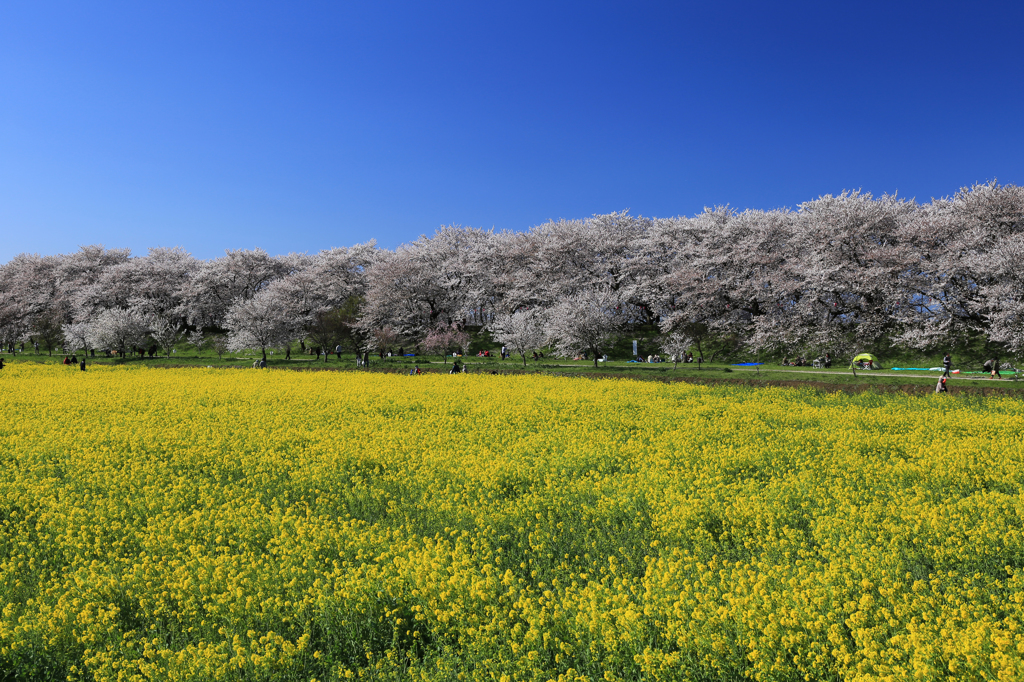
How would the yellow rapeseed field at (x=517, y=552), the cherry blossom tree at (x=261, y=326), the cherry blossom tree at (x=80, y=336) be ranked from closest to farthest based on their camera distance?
the yellow rapeseed field at (x=517, y=552) → the cherry blossom tree at (x=261, y=326) → the cherry blossom tree at (x=80, y=336)

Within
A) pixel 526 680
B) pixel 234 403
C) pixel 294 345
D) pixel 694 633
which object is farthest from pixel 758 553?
pixel 294 345

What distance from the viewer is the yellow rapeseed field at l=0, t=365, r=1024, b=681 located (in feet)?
15.9

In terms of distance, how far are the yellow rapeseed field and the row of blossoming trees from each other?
101 feet

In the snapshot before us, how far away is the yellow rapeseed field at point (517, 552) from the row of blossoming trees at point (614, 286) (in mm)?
30702

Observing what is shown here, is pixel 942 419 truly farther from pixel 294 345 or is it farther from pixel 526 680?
pixel 294 345

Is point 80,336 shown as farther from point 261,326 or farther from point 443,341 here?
point 443,341

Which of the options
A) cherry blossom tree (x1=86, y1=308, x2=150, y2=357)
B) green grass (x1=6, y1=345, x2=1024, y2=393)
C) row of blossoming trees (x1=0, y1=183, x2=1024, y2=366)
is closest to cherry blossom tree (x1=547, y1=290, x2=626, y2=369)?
row of blossoming trees (x1=0, y1=183, x2=1024, y2=366)

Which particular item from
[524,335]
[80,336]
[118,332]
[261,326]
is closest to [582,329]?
[524,335]

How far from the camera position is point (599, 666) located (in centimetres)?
485

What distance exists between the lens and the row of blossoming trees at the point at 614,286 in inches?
1679

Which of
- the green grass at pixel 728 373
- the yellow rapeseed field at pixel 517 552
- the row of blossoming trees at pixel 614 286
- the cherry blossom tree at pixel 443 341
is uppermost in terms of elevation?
the row of blossoming trees at pixel 614 286

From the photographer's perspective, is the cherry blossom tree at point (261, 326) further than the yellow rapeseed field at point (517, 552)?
Yes

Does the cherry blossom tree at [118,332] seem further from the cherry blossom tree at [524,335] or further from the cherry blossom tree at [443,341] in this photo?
the cherry blossom tree at [524,335]

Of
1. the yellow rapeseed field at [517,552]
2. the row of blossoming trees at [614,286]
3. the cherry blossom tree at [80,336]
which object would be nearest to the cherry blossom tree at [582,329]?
the row of blossoming trees at [614,286]
